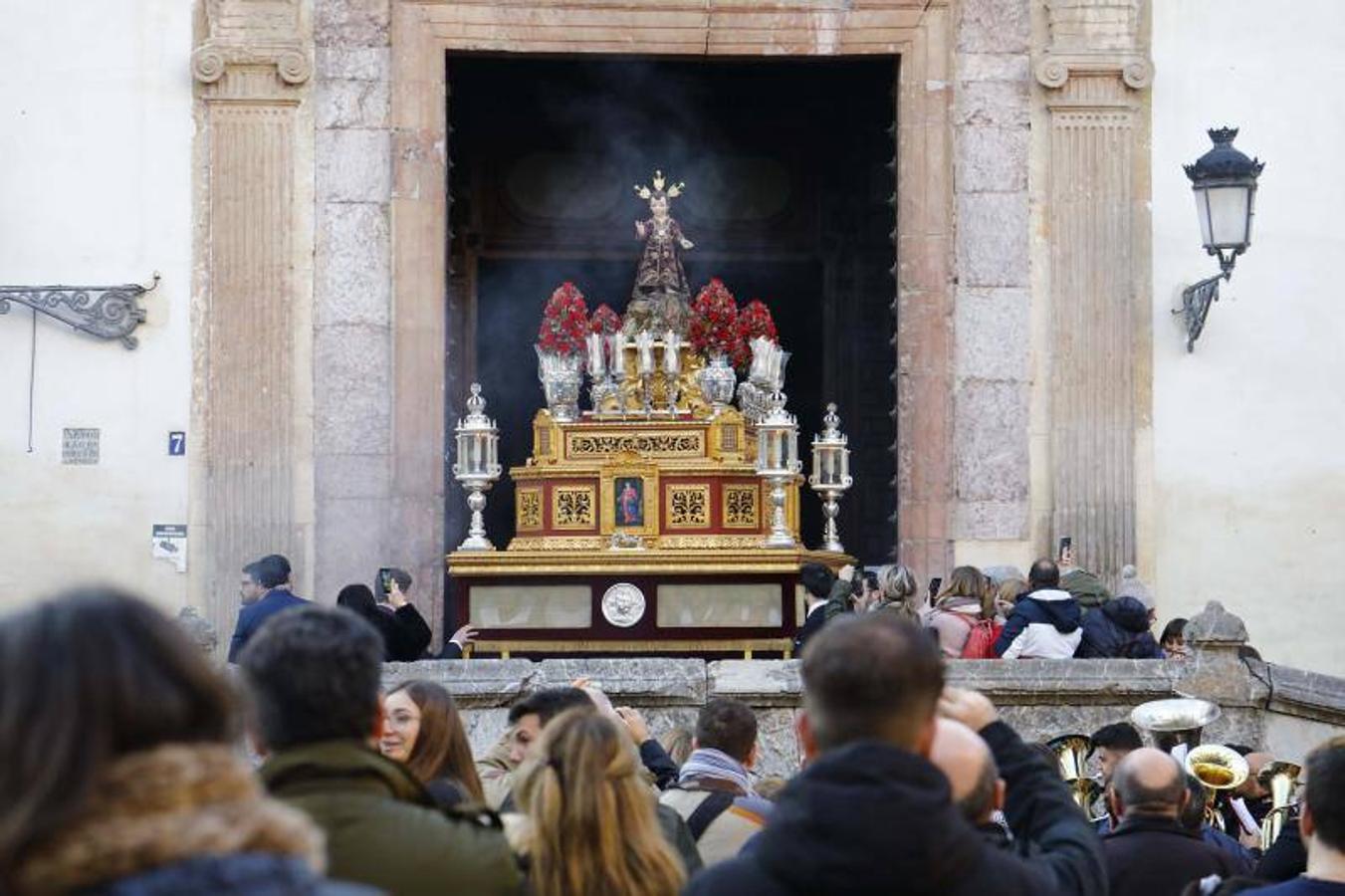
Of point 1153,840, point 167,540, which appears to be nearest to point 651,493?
point 167,540

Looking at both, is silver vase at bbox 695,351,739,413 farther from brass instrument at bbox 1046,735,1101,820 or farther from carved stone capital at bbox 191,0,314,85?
brass instrument at bbox 1046,735,1101,820

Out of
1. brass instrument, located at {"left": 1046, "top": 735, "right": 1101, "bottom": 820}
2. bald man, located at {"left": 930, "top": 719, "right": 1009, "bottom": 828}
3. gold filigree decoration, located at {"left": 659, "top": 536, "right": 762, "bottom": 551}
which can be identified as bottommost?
brass instrument, located at {"left": 1046, "top": 735, "right": 1101, "bottom": 820}

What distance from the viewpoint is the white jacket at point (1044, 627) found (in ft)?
42.5

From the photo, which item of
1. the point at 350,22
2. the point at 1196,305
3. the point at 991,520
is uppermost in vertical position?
the point at 350,22

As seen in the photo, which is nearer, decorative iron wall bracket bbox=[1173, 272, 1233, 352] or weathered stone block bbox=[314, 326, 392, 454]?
decorative iron wall bracket bbox=[1173, 272, 1233, 352]

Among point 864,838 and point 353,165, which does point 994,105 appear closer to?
point 353,165

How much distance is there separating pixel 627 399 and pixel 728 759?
10.1m

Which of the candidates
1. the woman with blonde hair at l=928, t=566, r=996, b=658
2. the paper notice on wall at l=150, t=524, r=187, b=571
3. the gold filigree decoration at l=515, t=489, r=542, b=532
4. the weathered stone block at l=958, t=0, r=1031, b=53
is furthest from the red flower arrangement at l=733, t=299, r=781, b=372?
the woman with blonde hair at l=928, t=566, r=996, b=658

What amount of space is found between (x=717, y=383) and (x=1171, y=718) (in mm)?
6472

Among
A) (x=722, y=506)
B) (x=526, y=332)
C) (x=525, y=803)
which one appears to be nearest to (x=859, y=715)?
(x=525, y=803)

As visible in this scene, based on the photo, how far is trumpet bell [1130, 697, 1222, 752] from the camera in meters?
10.9

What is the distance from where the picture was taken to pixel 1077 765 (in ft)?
38.1

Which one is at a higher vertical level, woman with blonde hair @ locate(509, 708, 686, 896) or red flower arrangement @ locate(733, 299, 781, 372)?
red flower arrangement @ locate(733, 299, 781, 372)

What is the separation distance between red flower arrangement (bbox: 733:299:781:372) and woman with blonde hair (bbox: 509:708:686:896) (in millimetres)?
11885
